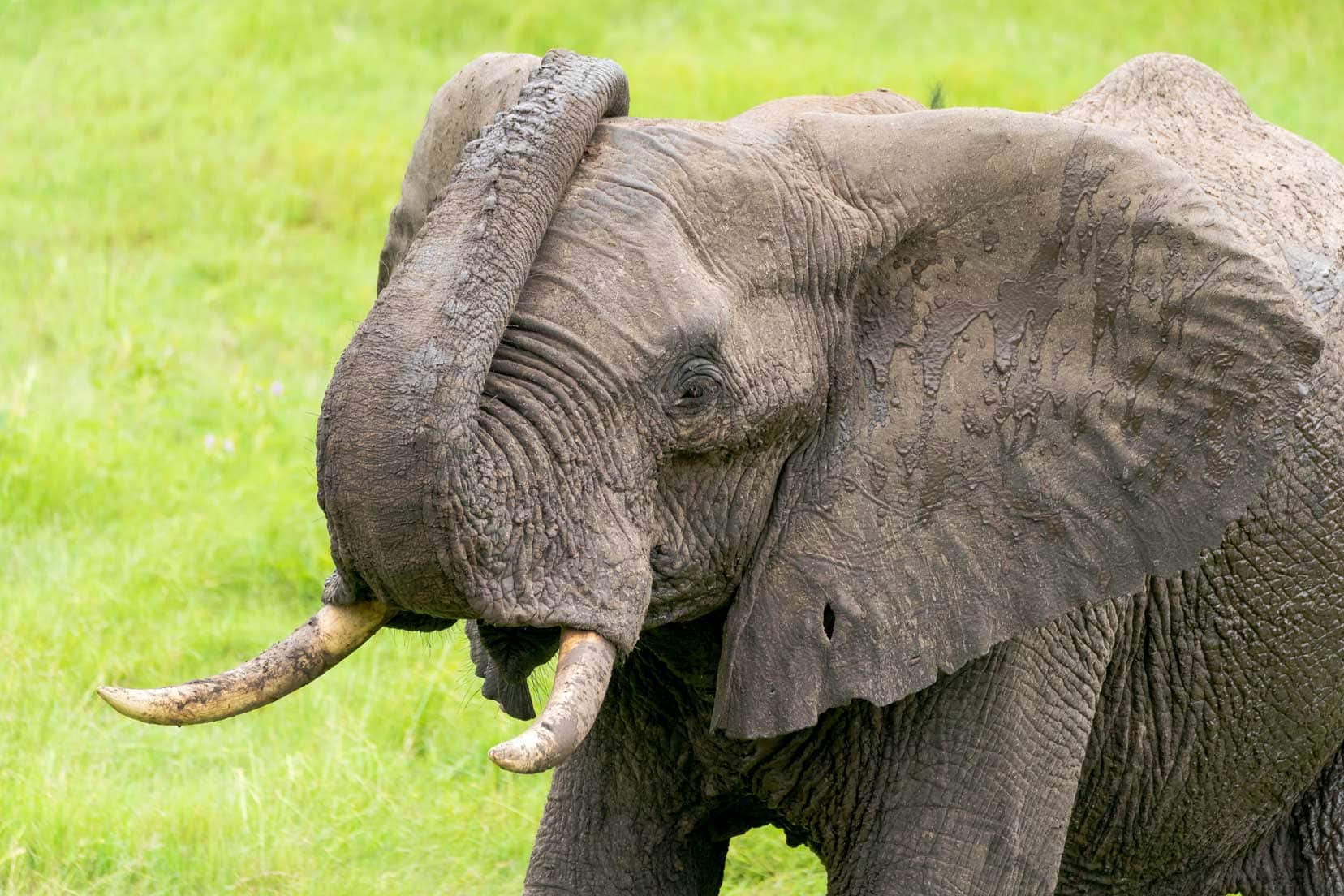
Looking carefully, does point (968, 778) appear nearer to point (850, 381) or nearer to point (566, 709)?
point (850, 381)

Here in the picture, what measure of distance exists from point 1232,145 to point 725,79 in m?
6.41

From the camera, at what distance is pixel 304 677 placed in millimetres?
2980

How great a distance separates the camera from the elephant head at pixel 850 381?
298 cm

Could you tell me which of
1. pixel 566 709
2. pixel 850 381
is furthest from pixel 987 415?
pixel 566 709

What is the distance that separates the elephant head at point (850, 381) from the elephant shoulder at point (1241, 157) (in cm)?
54

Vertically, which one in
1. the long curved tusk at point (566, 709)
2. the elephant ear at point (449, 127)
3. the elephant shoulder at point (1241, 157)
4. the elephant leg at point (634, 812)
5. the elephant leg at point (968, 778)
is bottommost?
the elephant leg at point (634, 812)

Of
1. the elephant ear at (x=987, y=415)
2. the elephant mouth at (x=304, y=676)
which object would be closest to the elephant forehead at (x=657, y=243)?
the elephant ear at (x=987, y=415)

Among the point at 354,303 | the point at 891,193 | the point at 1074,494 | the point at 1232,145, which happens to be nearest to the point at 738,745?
the point at 1074,494

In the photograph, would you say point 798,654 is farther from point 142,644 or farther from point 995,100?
point 995,100

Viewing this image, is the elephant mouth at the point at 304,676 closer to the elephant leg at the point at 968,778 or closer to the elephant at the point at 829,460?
the elephant at the point at 829,460

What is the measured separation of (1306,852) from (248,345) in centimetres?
513

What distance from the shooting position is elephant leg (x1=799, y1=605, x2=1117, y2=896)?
3.47 meters

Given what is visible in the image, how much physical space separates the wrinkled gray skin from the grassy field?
57 centimetres

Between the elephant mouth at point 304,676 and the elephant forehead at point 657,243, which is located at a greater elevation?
the elephant forehead at point 657,243
